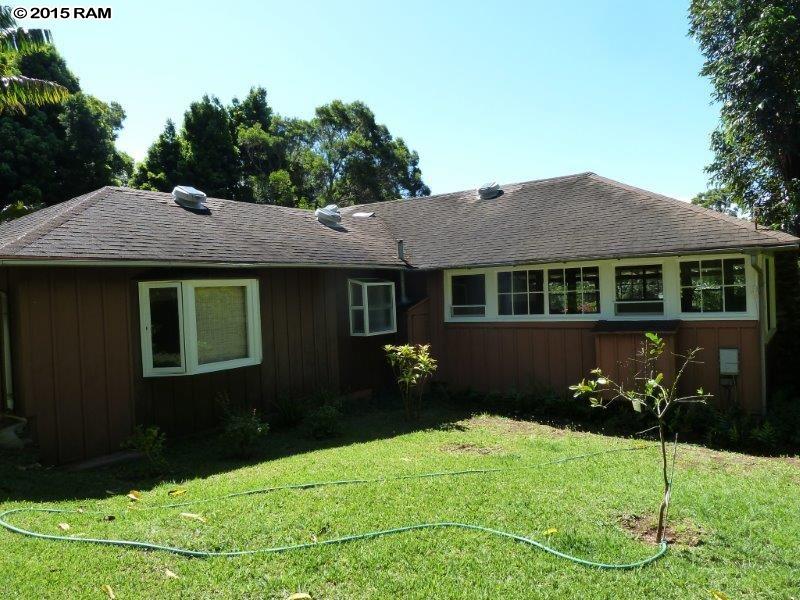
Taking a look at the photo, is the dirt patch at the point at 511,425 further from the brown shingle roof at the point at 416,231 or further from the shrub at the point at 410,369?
the brown shingle roof at the point at 416,231

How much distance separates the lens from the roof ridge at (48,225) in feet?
21.2

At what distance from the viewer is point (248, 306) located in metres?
8.98

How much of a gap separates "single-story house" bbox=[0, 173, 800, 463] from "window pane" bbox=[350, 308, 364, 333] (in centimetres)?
3

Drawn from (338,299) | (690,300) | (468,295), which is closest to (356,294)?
(338,299)

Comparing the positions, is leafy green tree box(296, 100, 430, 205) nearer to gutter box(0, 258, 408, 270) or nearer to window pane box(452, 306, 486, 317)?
window pane box(452, 306, 486, 317)

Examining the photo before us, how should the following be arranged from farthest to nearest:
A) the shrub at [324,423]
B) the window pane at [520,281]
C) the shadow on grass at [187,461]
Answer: the window pane at [520,281]
the shrub at [324,423]
the shadow on grass at [187,461]

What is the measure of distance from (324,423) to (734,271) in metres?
7.03

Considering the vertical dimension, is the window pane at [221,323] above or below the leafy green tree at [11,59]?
below

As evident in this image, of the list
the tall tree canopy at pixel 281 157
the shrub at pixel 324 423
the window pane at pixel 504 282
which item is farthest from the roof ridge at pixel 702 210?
the tall tree canopy at pixel 281 157

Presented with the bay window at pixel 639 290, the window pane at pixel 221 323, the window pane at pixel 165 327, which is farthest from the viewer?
the bay window at pixel 639 290

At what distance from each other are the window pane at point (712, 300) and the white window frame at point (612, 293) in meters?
0.09

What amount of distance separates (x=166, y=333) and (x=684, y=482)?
684 centimetres

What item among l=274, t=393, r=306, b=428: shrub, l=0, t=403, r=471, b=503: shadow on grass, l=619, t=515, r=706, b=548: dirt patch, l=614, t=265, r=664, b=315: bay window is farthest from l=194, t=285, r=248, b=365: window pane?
l=614, t=265, r=664, b=315: bay window

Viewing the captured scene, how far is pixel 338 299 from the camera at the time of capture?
11211 millimetres
